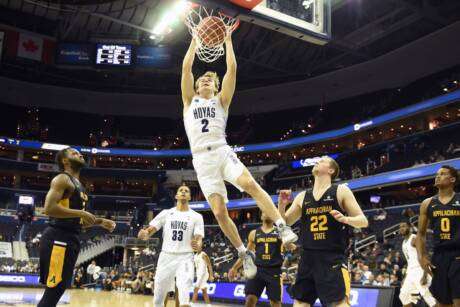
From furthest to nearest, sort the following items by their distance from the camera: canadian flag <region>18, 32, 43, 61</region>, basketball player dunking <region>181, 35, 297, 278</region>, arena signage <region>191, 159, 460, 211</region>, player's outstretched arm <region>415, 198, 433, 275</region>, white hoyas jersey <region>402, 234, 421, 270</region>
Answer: canadian flag <region>18, 32, 43, 61</region>
arena signage <region>191, 159, 460, 211</region>
white hoyas jersey <region>402, 234, 421, 270</region>
player's outstretched arm <region>415, 198, 433, 275</region>
basketball player dunking <region>181, 35, 297, 278</region>

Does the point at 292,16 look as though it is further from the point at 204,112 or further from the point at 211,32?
the point at 204,112

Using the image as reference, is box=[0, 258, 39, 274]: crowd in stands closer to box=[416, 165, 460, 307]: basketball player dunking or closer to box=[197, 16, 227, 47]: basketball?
box=[197, 16, 227, 47]: basketball

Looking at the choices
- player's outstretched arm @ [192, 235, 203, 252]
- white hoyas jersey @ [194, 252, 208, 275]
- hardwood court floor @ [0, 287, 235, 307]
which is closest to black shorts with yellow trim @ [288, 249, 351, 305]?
player's outstretched arm @ [192, 235, 203, 252]

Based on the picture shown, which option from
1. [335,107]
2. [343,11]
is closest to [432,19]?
[343,11]

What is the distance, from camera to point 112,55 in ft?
94.6

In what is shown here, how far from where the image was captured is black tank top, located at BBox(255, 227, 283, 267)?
29.0 ft

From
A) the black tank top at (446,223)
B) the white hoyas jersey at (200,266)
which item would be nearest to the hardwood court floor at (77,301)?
the white hoyas jersey at (200,266)

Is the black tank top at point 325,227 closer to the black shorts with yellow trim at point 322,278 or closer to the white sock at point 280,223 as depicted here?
the black shorts with yellow trim at point 322,278

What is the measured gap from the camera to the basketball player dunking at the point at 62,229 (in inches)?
200

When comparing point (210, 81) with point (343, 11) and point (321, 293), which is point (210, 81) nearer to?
point (321, 293)

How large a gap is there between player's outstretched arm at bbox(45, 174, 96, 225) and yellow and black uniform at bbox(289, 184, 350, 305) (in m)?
2.39

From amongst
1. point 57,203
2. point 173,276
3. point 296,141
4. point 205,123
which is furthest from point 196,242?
point 296,141

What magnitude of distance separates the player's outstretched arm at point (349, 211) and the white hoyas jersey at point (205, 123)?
1.51 m

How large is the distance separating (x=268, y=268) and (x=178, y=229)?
1.88 metres
